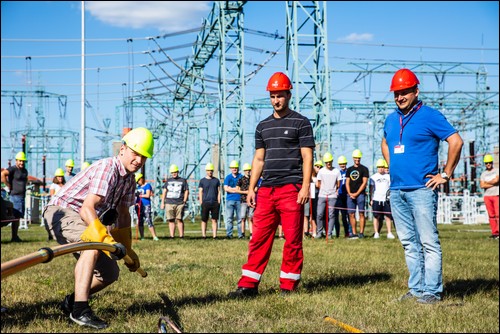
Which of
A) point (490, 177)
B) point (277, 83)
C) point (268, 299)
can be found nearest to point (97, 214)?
Result: point (268, 299)

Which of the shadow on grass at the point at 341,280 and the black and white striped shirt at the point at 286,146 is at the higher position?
the black and white striped shirt at the point at 286,146

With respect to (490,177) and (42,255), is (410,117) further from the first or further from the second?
(490,177)

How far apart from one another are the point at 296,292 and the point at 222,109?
2076cm

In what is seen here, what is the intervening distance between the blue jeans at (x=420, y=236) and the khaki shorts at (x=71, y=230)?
2.88m

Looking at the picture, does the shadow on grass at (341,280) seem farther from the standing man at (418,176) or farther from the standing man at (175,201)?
the standing man at (175,201)

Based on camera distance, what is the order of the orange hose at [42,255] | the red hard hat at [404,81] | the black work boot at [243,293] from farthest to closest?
the black work boot at [243,293] → the red hard hat at [404,81] → the orange hose at [42,255]

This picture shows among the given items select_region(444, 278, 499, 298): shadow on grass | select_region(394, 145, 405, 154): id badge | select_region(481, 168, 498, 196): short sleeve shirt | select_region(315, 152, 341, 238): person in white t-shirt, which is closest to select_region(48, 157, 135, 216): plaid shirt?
select_region(394, 145, 405, 154): id badge

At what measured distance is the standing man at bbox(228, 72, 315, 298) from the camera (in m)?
6.85

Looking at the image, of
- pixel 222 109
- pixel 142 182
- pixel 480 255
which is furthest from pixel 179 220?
pixel 222 109

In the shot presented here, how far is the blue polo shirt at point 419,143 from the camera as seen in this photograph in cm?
630

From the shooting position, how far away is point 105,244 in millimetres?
4762

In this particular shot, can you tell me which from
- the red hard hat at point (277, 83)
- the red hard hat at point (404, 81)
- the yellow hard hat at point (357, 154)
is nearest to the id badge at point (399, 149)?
the red hard hat at point (404, 81)

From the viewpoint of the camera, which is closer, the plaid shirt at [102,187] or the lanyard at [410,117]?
the plaid shirt at [102,187]

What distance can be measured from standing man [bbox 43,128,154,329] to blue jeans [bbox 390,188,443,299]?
8.73 feet
